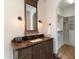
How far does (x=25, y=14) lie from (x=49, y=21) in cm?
162

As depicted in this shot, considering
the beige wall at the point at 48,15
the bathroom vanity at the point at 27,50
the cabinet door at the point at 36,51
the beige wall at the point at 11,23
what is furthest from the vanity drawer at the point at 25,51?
the beige wall at the point at 48,15

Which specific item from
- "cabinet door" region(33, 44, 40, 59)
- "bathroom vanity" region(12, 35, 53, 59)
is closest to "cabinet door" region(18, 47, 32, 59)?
"bathroom vanity" region(12, 35, 53, 59)

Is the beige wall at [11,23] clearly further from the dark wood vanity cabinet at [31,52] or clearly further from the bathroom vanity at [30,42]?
the dark wood vanity cabinet at [31,52]

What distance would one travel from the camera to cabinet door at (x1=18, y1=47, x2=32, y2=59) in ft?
6.82

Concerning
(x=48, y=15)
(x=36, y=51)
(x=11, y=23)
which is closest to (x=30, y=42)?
(x=36, y=51)

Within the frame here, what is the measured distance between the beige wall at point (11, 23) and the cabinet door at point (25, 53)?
0.45 metres

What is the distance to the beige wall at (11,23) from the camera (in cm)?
233

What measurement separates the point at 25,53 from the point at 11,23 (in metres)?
0.88

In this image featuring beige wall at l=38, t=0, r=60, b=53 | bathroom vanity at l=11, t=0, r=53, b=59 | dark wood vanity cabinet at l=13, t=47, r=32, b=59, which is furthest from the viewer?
beige wall at l=38, t=0, r=60, b=53

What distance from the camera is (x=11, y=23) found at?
252 centimetres

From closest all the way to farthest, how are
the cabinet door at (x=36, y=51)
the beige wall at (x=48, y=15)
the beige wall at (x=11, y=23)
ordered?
1. the beige wall at (x=11, y=23)
2. the cabinet door at (x=36, y=51)
3. the beige wall at (x=48, y=15)

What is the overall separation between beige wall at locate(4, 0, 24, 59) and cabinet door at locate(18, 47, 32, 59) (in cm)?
45

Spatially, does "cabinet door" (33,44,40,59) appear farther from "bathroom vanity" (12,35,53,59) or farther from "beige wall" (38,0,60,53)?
"beige wall" (38,0,60,53)

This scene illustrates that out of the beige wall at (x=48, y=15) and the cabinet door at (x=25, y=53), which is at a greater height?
the beige wall at (x=48, y=15)
